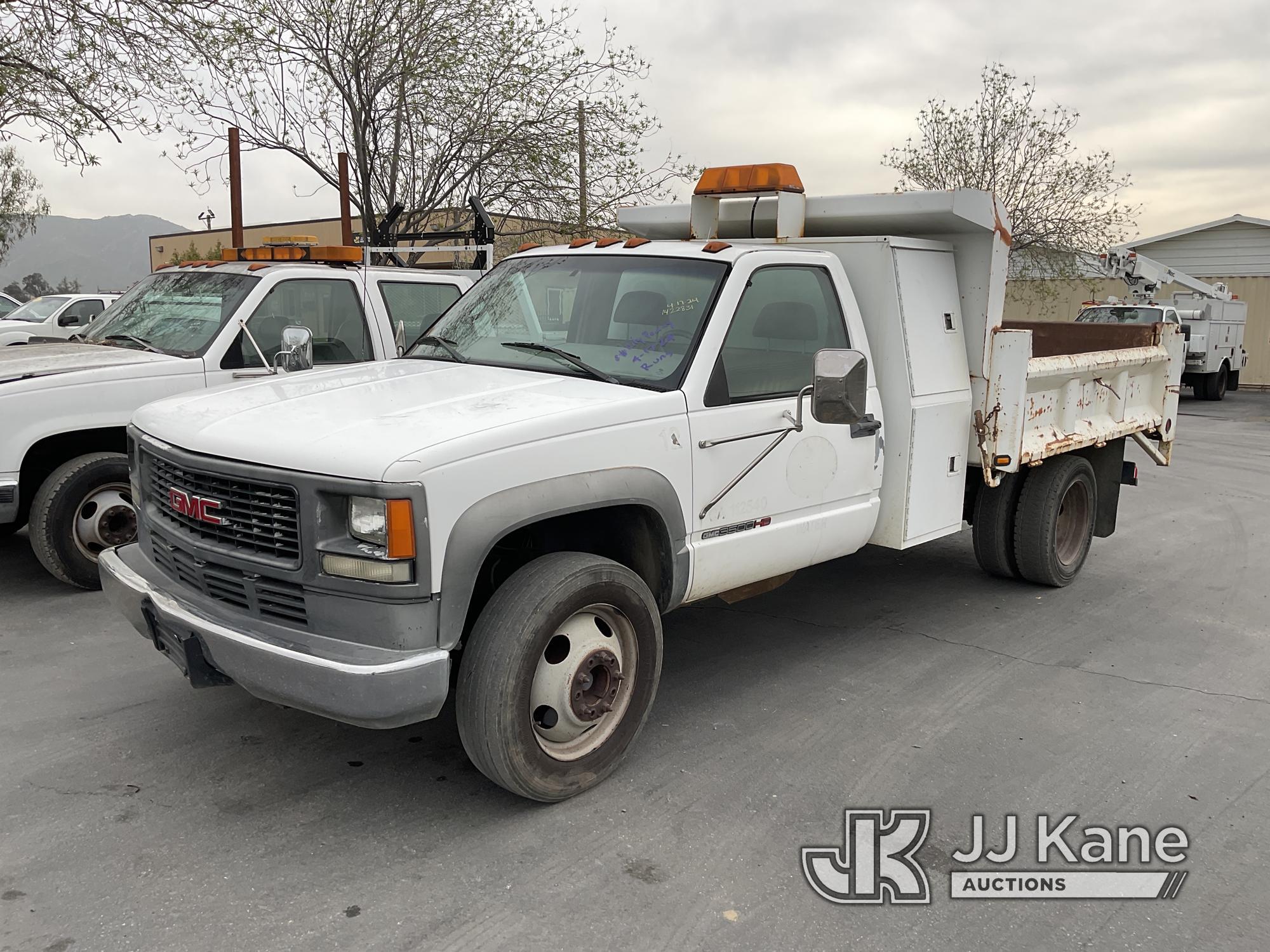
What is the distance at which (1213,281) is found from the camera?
97.0 ft

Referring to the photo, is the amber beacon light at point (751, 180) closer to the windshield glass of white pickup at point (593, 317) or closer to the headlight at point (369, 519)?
the windshield glass of white pickup at point (593, 317)

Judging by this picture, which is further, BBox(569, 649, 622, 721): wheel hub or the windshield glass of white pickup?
the windshield glass of white pickup

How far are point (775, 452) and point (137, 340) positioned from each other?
14.8 ft

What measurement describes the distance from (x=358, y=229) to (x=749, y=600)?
1429 centimetres

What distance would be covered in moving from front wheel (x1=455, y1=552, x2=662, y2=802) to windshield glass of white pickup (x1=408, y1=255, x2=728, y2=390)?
90 cm

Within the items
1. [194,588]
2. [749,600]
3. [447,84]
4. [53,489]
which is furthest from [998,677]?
[447,84]

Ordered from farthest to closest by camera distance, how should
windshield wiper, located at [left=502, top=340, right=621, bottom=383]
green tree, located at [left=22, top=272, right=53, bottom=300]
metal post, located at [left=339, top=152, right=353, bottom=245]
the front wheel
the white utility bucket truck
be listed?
1. green tree, located at [left=22, top=272, right=53, bottom=300]
2. the white utility bucket truck
3. metal post, located at [left=339, top=152, right=353, bottom=245]
4. windshield wiper, located at [left=502, top=340, right=621, bottom=383]
5. the front wheel

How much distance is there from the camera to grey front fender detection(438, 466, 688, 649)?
3326 mm

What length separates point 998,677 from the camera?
5168mm

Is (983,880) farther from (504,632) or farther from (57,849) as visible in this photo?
(57,849)

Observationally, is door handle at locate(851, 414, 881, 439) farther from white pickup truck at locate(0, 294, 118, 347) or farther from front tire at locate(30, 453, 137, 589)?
white pickup truck at locate(0, 294, 118, 347)

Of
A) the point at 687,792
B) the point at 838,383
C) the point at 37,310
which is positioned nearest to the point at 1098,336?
the point at 838,383

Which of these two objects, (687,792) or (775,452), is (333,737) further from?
(775,452)

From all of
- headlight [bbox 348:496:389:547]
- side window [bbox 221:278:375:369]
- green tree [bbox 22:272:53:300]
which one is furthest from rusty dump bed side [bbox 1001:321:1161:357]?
green tree [bbox 22:272:53:300]
